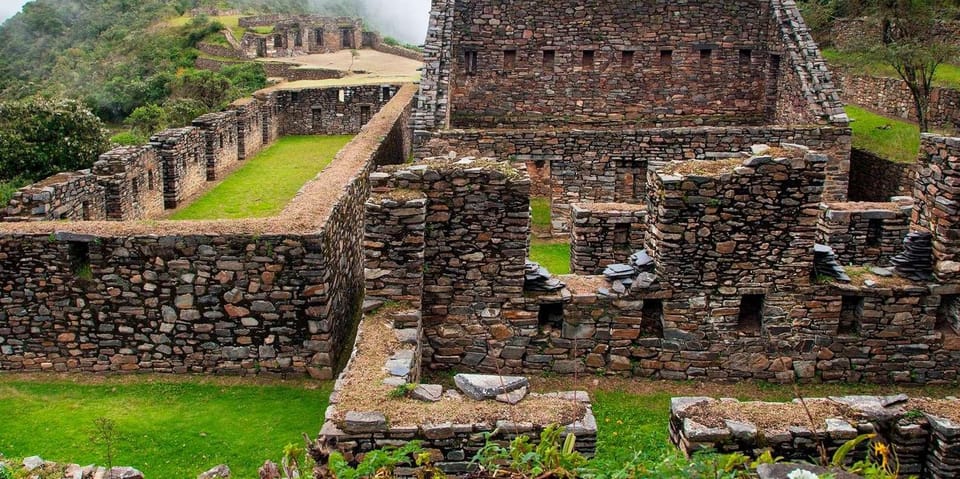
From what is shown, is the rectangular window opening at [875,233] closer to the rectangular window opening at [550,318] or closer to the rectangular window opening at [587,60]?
the rectangular window opening at [550,318]

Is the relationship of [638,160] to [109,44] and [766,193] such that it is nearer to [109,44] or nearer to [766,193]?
[766,193]

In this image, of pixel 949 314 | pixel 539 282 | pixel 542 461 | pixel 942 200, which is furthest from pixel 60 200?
pixel 949 314

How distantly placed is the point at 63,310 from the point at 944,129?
2101cm

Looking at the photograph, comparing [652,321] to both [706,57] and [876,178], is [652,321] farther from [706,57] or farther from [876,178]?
[706,57]

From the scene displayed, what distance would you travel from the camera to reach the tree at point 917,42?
71.3ft

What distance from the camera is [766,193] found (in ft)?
30.2

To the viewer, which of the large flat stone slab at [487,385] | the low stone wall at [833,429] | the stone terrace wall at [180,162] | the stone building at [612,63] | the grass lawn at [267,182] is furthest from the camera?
the stone building at [612,63]

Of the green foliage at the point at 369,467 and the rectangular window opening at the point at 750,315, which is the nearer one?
the green foliage at the point at 369,467

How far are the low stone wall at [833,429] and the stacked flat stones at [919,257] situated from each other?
106 inches

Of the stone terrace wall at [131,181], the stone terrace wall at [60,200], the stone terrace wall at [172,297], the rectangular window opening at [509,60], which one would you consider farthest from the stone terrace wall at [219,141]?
the stone terrace wall at [172,297]

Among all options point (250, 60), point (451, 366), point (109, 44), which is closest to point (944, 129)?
point (451, 366)

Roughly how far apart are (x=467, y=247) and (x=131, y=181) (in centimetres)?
1039

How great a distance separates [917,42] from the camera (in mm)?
22281

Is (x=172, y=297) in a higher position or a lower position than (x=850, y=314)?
lower
